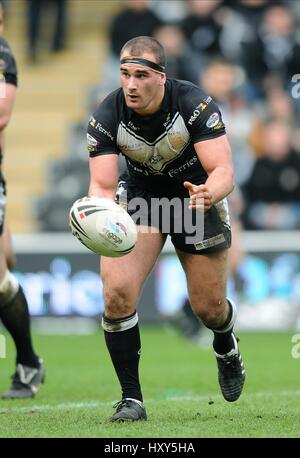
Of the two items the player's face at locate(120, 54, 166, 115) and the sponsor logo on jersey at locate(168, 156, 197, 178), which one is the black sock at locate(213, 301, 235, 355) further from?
the player's face at locate(120, 54, 166, 115)

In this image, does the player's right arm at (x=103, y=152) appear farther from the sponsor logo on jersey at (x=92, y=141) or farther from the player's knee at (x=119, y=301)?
the player's knee at (x=119, y=301)

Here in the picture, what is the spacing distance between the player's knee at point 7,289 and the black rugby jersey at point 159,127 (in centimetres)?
170

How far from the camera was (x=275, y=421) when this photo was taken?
653cm

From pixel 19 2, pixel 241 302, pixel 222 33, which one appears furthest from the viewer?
pixel 19 2

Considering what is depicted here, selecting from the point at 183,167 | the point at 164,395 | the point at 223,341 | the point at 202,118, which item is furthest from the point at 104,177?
the point at 164,395

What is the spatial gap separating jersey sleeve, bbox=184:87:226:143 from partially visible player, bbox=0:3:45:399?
168 centimetres

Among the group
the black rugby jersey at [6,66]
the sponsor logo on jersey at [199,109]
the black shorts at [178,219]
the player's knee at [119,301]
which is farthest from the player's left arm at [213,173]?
the black rugby jersey at [6,66]

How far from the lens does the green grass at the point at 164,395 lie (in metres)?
6.23

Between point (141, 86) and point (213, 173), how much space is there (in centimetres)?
65

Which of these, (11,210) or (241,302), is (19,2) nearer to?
(11,210)

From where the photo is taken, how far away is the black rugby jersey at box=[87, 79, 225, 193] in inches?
264

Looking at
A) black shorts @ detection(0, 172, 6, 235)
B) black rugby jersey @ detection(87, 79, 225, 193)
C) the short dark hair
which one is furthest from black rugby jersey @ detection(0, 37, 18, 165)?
the short dark hair

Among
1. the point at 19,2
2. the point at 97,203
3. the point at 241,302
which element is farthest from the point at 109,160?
the point at 19,2
